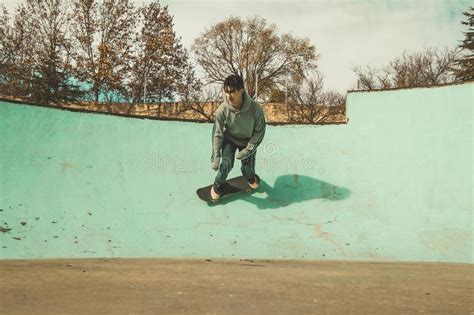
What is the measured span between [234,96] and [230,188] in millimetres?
1744

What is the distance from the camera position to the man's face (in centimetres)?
675

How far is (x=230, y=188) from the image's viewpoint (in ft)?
25.8

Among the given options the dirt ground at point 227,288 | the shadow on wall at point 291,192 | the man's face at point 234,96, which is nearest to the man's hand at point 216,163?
the shadow on wall at point 291,192

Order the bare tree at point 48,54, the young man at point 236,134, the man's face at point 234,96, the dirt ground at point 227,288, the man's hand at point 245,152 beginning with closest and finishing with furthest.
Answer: the dirt ground at point 227,288, the man's face at point 234,96, the young man at point 236,134, the man's hand at point 245,152, the bare tree at point 48,54

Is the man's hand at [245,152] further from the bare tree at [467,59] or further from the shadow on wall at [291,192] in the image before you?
the bare tree at [467,59]

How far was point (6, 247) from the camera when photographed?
252 inches

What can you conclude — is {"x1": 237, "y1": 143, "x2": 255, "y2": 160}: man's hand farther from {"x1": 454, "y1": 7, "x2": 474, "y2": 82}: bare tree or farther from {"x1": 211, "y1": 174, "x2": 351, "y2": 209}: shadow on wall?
{"x1": 454, "y1": 7, "x2": 474, "y2": 82}: bare tree

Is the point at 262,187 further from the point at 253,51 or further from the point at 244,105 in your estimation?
the point at 253,51

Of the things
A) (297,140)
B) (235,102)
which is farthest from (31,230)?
(297,140)

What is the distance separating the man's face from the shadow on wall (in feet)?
5.60

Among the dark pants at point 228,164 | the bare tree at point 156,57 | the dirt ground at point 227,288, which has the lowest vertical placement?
the dirt ground at point 227,288

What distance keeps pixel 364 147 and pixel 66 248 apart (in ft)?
17.3

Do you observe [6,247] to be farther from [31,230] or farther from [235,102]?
[235,102]

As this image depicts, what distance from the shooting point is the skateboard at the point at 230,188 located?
7.79 m
